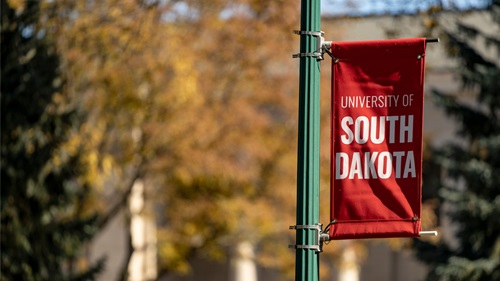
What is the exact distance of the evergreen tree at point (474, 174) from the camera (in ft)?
71.6

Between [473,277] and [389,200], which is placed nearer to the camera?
[389,200]

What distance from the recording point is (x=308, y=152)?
10203 mm

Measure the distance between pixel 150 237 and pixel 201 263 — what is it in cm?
766

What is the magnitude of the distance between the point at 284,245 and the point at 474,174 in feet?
37.8

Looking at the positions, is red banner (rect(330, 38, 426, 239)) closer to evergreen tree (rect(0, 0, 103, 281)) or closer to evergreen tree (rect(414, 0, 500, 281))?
evergreen tree (rect(414, 0, 500, 281))

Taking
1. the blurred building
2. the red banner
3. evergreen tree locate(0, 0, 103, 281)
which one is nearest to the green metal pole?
the red banner

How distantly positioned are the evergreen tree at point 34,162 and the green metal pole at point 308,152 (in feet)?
40.1

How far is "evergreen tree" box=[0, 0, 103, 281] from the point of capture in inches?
864

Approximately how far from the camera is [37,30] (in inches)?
888

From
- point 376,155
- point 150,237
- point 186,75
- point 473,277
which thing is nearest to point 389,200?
point 376,155

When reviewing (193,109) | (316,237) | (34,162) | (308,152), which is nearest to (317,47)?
(308,152)

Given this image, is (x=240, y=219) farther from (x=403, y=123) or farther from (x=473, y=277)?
(x=403, y=123)

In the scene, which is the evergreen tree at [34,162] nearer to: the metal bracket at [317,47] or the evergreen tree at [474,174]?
the evergreen tree at [474,174]

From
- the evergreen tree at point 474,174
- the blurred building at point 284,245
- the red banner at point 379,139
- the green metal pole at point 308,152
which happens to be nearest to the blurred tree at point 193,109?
the blurred building at point 284,245
